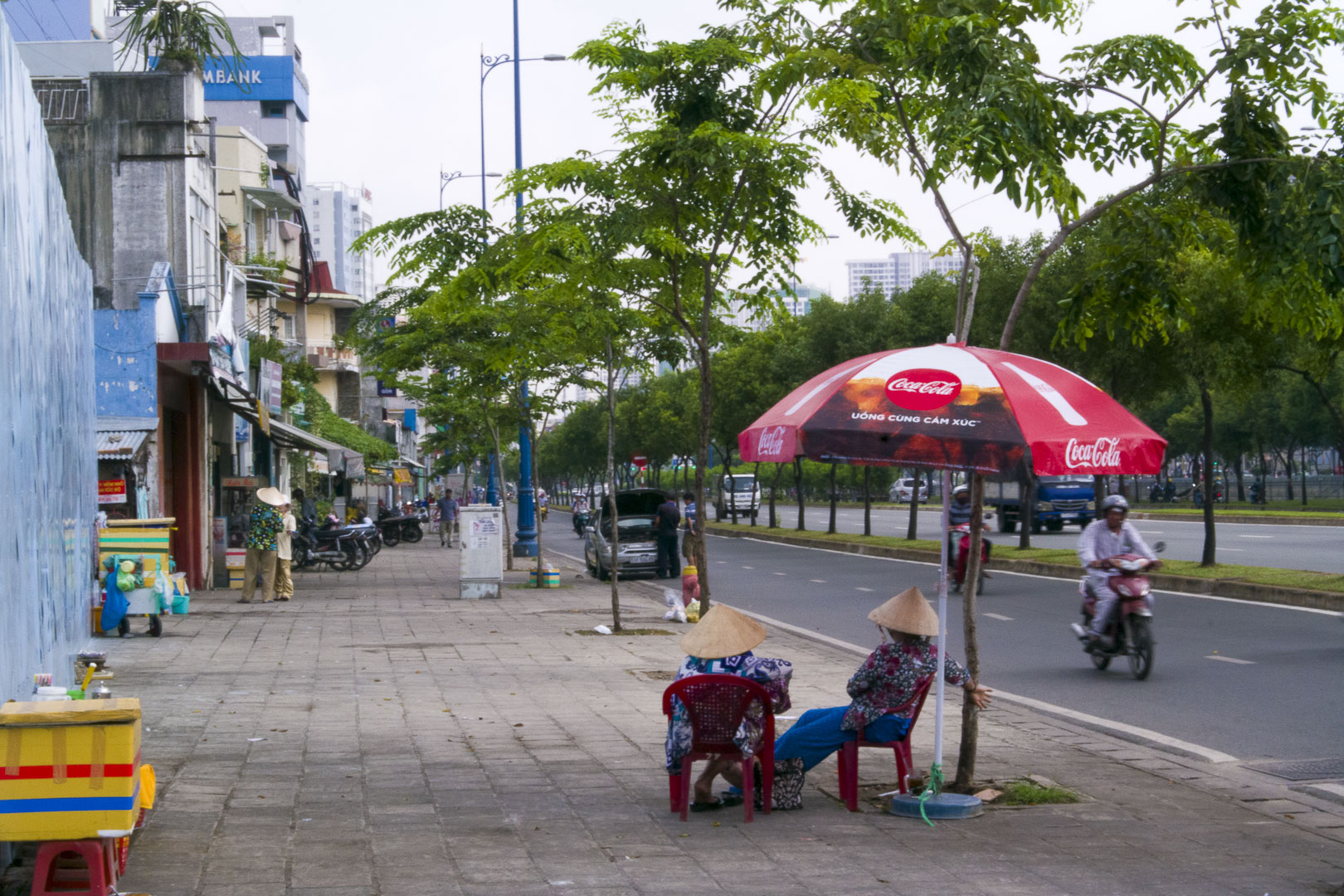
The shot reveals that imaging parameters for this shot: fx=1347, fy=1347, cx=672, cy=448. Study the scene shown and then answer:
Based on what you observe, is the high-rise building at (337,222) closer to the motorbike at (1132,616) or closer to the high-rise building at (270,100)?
the high-rise building at (270,100)

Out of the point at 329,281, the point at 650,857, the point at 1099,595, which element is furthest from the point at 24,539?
the point at 329,281

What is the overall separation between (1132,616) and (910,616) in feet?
19.0

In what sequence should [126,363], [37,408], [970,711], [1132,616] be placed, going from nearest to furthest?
[970,711], [37,408], [1132,616], [126,363]

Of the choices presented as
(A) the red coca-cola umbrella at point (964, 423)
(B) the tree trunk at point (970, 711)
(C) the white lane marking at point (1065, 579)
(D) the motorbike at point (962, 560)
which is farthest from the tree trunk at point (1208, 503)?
(A) the red coca-cola umbrella at point (964, 423)

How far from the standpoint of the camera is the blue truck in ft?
130

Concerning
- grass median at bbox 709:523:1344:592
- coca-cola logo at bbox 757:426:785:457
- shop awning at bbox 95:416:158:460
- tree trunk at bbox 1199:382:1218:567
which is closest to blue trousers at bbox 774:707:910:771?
coca-cola logo at bbox 757:426:785:457

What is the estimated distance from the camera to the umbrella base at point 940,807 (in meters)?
6.73

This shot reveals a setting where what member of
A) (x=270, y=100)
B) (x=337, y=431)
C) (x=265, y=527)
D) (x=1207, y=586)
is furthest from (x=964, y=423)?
(x=270, y=100)

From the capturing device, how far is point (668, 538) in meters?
27.2

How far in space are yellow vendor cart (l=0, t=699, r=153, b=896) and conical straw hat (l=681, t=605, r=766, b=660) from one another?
2.70 m

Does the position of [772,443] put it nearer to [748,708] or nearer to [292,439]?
[748,708]

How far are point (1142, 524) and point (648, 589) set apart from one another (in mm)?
22700

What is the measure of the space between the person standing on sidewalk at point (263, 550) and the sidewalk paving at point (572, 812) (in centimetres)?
861

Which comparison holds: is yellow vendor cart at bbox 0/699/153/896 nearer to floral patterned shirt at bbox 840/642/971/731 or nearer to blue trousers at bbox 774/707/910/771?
blue trousers at bbox 774/707/910/771
